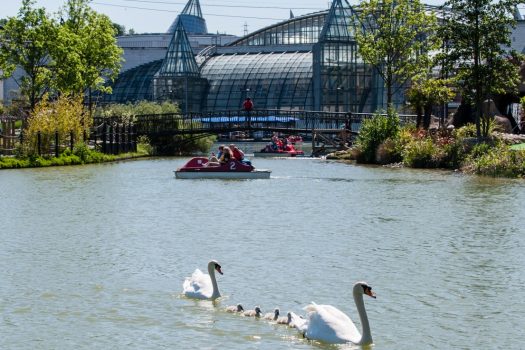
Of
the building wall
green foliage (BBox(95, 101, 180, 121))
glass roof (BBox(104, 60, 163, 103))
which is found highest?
the building wall

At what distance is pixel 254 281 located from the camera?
2478 centimetres

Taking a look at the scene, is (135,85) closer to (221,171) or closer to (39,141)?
(39,141)

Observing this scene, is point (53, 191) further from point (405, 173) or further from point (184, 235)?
point (405, 173)

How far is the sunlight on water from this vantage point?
19.9 meters

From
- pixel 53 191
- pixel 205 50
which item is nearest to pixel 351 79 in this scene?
pixel 205 50

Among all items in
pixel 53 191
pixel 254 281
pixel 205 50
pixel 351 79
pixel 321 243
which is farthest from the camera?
pixel 205 50

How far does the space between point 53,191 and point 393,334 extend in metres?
31.0

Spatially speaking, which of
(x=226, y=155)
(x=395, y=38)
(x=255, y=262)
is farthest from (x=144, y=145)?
(x=255, y=262)

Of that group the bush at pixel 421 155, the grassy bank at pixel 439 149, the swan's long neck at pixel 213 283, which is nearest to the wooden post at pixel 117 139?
the grassy bank at pixel 439 149

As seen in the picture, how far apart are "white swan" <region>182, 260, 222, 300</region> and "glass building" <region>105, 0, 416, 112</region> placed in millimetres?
97423

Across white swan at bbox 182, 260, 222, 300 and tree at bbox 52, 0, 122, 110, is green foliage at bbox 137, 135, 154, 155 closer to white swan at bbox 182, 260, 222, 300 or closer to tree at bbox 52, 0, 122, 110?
tree at bbox 52, 0, 122, 110

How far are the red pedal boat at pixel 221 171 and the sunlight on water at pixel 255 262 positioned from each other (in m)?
7.18

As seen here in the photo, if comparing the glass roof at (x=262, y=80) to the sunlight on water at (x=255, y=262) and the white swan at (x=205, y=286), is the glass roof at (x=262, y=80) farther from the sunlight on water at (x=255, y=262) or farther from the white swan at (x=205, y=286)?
the white swan at (x=205, y=286)

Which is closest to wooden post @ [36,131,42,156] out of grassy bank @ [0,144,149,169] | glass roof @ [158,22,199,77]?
grassy bank @ [0,144,149,169]
